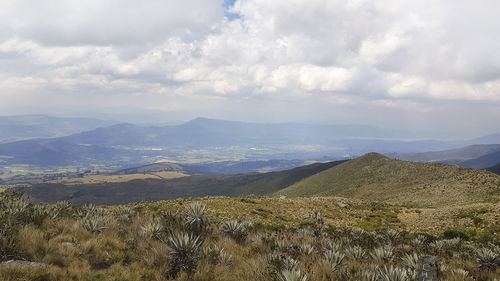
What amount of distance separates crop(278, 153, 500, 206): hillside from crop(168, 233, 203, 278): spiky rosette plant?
40866mm

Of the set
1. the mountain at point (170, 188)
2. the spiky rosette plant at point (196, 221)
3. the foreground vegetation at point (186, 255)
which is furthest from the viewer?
the mountain at point (170, 188)

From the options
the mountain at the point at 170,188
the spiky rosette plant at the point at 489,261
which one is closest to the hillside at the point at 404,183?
the spiky rosette plant at the point at 489,261

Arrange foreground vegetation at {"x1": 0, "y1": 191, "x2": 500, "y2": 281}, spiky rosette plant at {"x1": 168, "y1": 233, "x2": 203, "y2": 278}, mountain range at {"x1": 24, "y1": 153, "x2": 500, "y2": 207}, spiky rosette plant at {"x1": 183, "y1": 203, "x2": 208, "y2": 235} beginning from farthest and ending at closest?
mountain range at {"x1": 24, "y1": 153, "x2": 500, "y2": 207}
spiky rosette plant at {"x1": 183, "y1": 203, "x2": 208, "y2": 235}
spiky rosette plant at {"x1": 168, "y1": 233, "x2": 203, "y2": 278}
foreground vegetation at {"x1": 0, "y1": 191, "x2": 500, "y2": 281}

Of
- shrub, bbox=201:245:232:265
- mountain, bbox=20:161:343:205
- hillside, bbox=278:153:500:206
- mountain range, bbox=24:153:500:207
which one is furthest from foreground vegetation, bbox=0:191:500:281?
mountain, bbox=20:161:343:205

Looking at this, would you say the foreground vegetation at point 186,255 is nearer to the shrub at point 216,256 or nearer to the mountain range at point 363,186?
the shrub at point 216,256

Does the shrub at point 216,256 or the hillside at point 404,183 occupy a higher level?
the shrub at point 216,256

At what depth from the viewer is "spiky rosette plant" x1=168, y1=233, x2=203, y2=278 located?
662 cm

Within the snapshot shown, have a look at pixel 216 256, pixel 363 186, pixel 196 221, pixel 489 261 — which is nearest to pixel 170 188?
pixel 363 186

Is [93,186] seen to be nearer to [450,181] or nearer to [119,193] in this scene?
[119,193]

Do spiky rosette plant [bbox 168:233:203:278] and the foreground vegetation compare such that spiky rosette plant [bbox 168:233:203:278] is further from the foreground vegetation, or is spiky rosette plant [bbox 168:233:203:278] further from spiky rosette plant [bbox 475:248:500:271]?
spiky rosette plant [bbox 475:248:500:271]

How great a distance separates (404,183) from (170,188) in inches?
5752

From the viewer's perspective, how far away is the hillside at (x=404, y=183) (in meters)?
42.2

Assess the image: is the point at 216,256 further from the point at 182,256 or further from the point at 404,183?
the point at 404,183

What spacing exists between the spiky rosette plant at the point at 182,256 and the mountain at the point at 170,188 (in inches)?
4728
